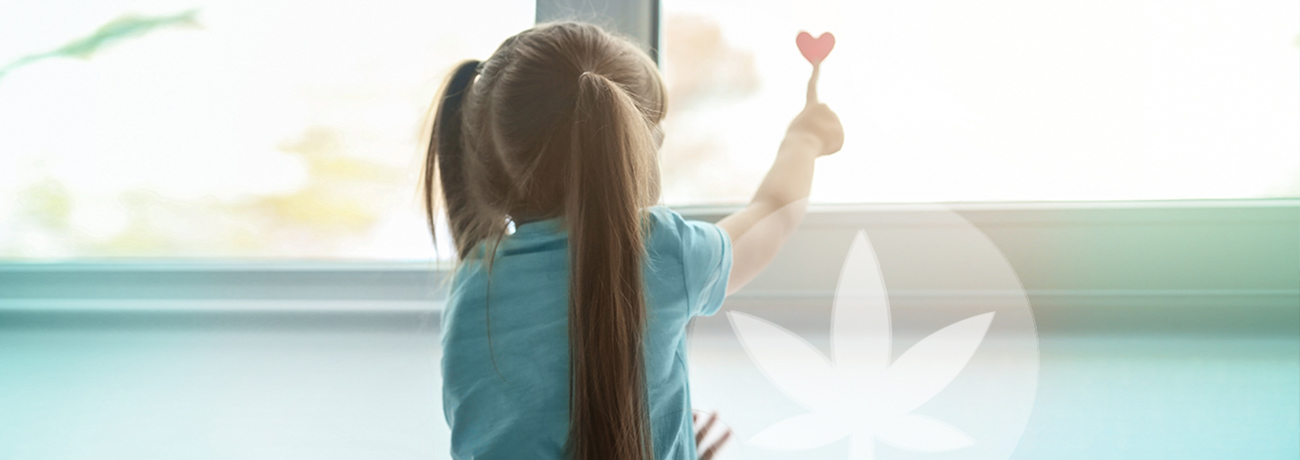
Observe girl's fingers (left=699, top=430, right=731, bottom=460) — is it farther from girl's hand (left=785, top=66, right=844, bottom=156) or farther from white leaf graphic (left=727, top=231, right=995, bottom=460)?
girl's hand (left=785, top=66, right=844, bottom=156)

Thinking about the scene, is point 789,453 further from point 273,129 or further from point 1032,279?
point 273,129

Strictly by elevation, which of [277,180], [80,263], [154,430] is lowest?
[154,430]

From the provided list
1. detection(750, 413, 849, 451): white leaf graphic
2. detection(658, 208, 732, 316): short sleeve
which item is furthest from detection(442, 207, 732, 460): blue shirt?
detection(750, 413, 849, 451): white leaf graphic

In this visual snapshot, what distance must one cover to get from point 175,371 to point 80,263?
1.78 ft

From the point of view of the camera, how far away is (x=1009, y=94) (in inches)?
38.4

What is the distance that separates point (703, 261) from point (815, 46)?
Answer: 0.89ft

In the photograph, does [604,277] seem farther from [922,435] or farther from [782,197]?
[922,435]

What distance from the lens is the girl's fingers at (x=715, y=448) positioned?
0.63m

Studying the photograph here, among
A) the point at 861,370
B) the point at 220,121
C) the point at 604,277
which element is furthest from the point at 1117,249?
the point at 220,121

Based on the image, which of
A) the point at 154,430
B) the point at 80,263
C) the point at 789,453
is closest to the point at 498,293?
the point at 789,453

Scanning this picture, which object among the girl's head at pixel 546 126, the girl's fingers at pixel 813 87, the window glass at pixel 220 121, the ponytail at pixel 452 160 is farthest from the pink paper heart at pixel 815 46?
the window glass at pixel 220 121

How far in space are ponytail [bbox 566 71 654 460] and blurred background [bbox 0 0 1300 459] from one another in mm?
198

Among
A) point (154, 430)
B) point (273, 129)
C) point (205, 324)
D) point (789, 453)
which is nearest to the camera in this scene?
point (789, 453)

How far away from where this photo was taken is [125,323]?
124cm
